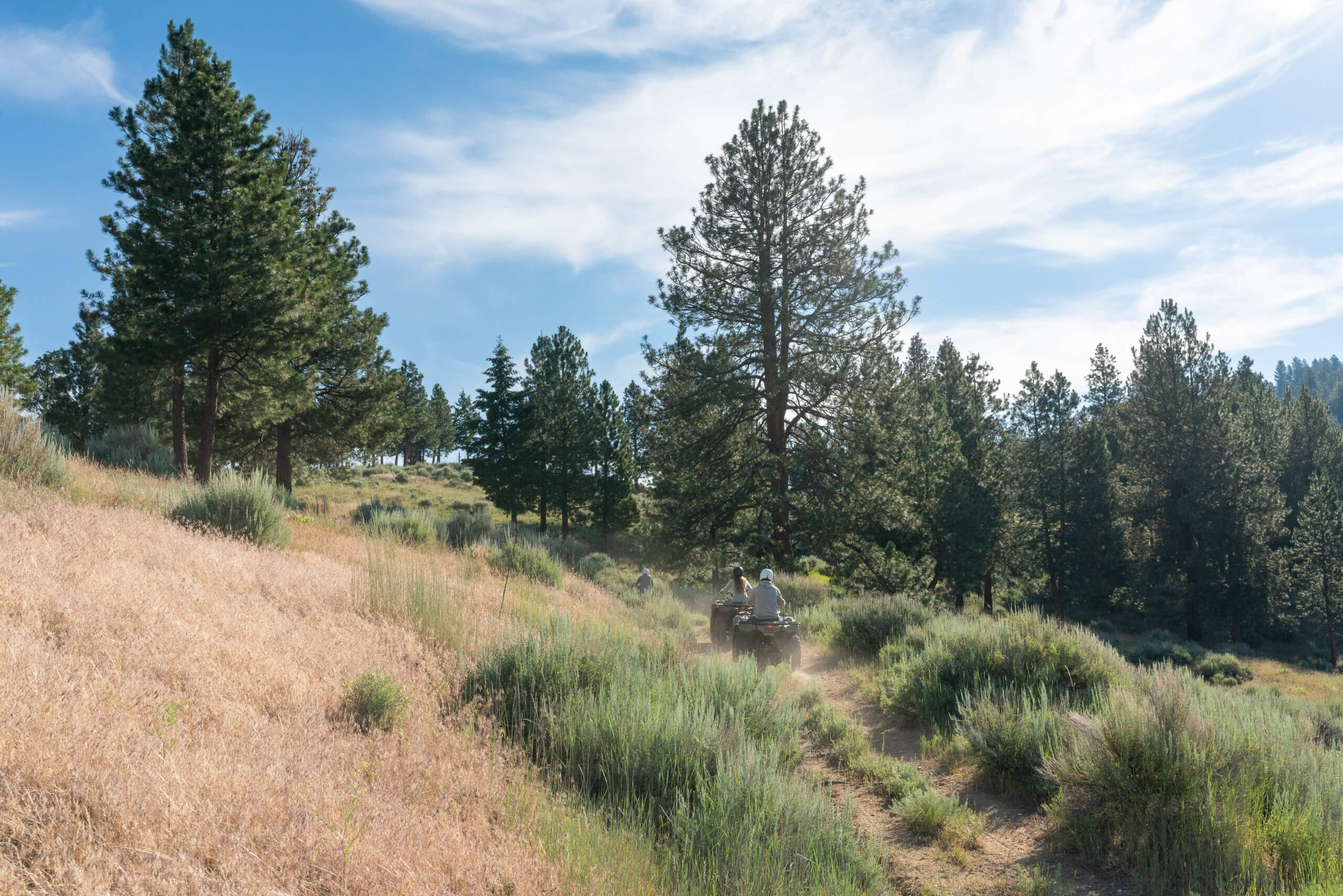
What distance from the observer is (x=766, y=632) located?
9.37 meters

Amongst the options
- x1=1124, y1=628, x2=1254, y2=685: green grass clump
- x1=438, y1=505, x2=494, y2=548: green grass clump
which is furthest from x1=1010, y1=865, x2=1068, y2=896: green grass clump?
x1=1124, y1=628, x2=1254, y2=685: green grass clump

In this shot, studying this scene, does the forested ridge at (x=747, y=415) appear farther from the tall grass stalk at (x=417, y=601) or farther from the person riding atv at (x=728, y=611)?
the tall grass stalk at (x=417, y=601)

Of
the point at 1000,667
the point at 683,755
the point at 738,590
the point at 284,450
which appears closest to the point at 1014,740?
the point at 1000,667

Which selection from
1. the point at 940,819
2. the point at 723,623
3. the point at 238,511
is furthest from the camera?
the point at 723,623

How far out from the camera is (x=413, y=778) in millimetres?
3521

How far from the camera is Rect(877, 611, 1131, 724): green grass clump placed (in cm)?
756

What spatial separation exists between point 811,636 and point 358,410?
18950 millimetres

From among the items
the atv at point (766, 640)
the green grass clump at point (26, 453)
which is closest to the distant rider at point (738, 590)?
the atv at point (766, 640)

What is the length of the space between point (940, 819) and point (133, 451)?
22.2 metres

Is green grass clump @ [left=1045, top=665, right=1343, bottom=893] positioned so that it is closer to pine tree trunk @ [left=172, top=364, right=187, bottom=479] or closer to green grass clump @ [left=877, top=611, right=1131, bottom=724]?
green grass clump @ [left=877, top=611, right=1131, bottom=724]

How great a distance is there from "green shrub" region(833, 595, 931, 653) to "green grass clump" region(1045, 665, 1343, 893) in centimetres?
600

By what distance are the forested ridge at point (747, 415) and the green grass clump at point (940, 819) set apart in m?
12.9

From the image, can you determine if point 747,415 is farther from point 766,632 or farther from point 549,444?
point 549,444

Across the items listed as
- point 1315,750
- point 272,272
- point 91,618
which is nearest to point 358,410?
point 272,272
